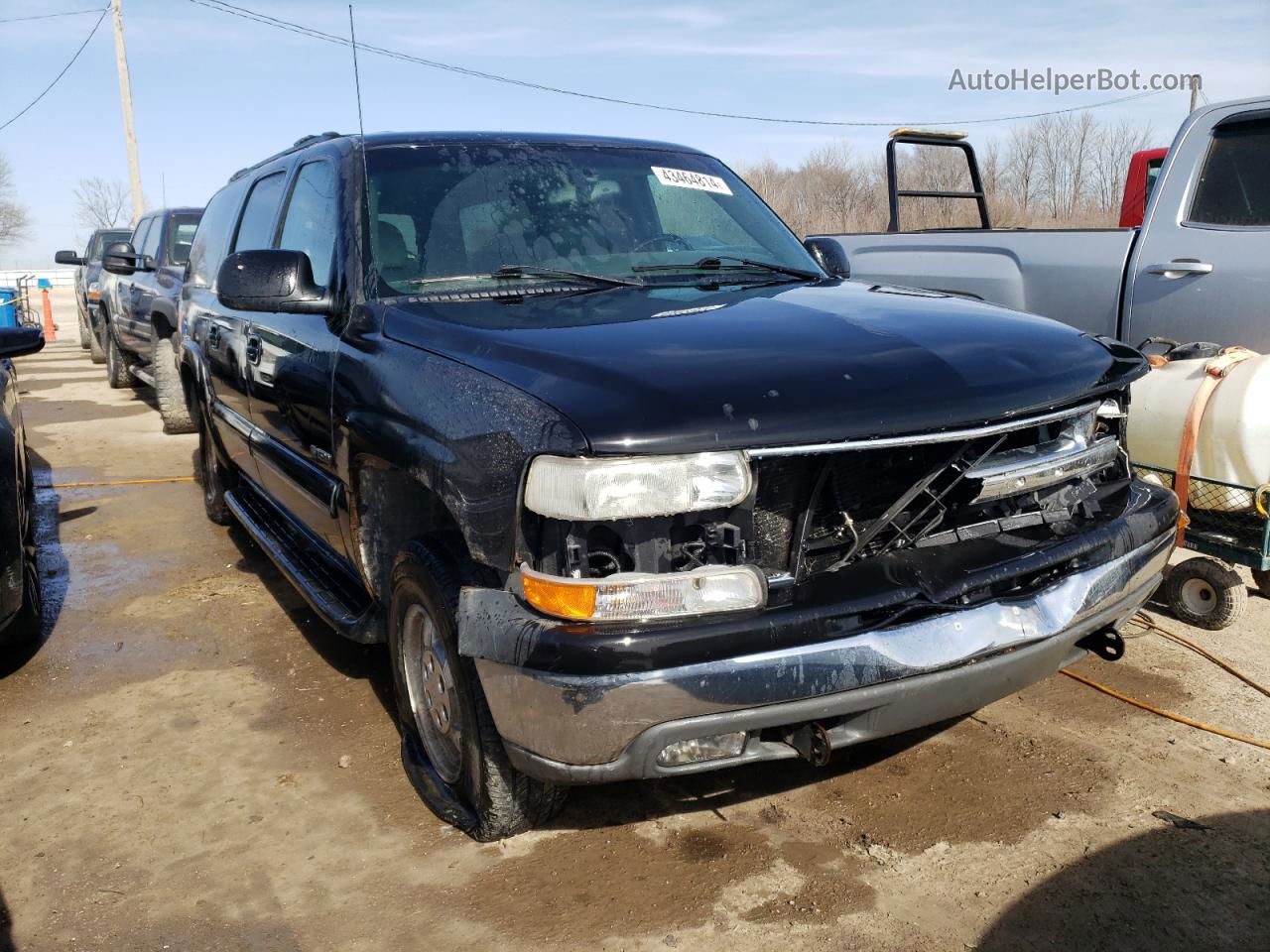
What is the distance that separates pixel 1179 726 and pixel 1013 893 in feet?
4.04

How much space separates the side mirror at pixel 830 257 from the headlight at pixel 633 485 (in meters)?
2.12

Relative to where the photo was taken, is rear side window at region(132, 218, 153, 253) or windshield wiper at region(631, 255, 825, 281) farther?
rear side window at region(132, 218, 153, 253)

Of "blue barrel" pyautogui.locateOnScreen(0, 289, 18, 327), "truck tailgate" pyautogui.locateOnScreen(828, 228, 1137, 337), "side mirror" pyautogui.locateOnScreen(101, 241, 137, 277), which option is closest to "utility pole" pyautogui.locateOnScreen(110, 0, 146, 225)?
"blue barrel" pyautogui.locateOnScreen(0, 289, 18, 327)

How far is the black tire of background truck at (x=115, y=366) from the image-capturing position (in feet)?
39.4

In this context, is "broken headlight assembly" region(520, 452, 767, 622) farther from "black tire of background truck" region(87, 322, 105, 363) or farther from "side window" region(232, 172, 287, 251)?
"black tire of background truck" region(87, 322, 105, 363)

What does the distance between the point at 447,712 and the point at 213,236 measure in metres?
3.68

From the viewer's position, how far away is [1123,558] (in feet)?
9.05

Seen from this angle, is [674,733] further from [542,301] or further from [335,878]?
[542,301]

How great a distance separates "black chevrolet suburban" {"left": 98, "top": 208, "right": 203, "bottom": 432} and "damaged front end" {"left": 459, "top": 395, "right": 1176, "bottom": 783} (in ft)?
18.9

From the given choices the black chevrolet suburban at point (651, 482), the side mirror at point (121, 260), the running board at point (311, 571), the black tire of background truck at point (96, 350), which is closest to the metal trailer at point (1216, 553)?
the black chevrolet suburban at point (651, 482)

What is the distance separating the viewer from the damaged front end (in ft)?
7.14

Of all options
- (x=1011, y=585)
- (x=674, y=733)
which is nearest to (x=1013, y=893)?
(x=1011, y=585)

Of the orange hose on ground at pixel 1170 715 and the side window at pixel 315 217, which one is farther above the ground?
the side window at pixel 315 217

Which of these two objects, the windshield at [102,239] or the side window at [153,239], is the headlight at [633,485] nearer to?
the side window at [153,239]
